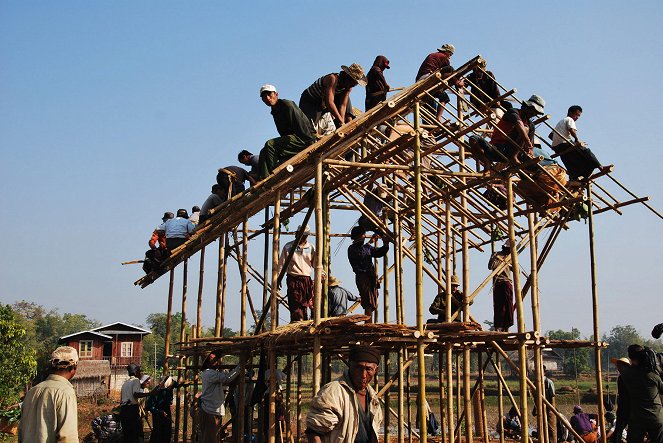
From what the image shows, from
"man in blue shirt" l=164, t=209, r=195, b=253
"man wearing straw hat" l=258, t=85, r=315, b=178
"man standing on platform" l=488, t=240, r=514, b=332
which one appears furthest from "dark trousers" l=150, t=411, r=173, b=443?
"man standing on platform" l=488, t=240, r=514, b=332

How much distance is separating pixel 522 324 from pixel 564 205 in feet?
8.39

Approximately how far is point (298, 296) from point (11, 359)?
15106 mm

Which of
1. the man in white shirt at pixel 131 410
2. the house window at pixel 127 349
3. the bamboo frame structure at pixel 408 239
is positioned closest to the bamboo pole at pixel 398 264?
the bamboo frame structure at pixel 408 239

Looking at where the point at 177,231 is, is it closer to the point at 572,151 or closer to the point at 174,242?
the point at 174,242

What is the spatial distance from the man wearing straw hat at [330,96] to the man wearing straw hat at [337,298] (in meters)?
2.69

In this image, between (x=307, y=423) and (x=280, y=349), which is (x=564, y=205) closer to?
(x=280, y=349)

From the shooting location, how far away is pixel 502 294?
11875mm

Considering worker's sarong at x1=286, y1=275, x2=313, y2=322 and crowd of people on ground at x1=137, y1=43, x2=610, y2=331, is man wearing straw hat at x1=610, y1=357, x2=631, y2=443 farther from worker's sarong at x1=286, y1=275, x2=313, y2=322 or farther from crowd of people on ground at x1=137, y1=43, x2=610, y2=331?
worker's sarong at x1=286, y1=275, x2=313, y2=322

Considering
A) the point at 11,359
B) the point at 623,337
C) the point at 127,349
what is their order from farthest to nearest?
the point at 623,337, the point at 127,349, the point at 11,359

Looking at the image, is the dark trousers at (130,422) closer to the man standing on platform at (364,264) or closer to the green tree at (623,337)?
the man standing on platform at (364,264)

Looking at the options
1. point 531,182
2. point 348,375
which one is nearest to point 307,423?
point 348,375

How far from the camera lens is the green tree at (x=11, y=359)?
71.8ft

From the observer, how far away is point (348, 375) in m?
5.43

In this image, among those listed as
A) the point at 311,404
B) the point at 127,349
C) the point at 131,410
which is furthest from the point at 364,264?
the point at 127,349
